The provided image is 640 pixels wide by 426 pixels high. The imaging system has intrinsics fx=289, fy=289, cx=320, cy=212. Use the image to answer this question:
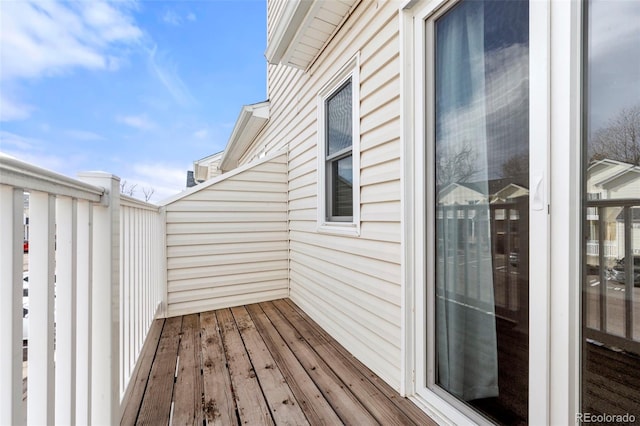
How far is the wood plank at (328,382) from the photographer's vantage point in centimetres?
156

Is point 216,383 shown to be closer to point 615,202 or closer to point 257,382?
point 257,382

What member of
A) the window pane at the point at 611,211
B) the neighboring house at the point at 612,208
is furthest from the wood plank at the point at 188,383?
the neighboring house at the point at 612,208

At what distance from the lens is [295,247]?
356 centimetres

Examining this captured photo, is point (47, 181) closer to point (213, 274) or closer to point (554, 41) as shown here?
point (554, 41)

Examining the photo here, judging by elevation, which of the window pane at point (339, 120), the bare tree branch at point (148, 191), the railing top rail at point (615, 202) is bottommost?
the railing top rail at point (615, 202)

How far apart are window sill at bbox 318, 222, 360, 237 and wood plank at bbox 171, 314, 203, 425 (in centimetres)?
145

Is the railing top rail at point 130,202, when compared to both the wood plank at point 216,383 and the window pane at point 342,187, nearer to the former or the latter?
the wood plank at point 216,383

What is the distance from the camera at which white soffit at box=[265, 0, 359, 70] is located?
2312 millimetres

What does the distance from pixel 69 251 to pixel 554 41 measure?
1756 mm

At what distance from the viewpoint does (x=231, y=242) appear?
3498 millimetres

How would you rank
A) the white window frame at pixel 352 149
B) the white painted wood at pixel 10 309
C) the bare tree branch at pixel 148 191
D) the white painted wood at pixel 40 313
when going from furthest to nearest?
1. the bare tree branch at pixel 148 191
2. the white window frame at pixel 352 149
3. the white painted wood at pixel 40 313
4. the white painted wood at pixel 10 309

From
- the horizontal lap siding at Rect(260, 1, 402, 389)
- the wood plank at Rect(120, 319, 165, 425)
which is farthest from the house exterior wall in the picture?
the wood plank at Rect(120, 319, 165, 425)

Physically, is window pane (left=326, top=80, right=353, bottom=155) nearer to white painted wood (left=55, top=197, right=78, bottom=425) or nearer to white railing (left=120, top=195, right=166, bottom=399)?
white railing (left=120, top=195, right=166, bottom=399)

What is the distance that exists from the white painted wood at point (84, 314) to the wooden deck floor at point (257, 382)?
715 mm
